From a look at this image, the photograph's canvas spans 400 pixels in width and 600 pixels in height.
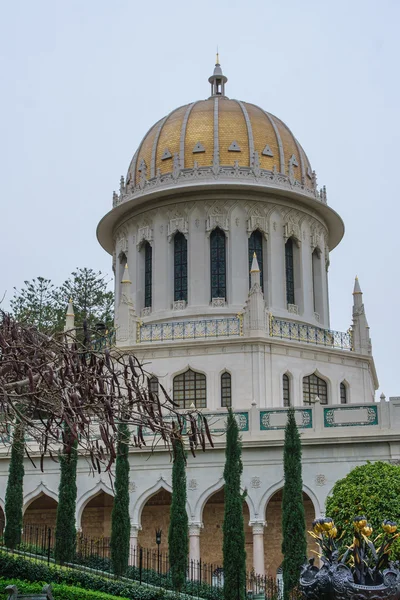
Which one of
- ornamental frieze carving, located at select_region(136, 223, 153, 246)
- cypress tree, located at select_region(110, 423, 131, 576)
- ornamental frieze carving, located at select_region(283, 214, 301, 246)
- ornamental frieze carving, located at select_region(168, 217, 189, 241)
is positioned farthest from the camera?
ornamental frieze carving, located at select_region(136, 223, 153, 246)

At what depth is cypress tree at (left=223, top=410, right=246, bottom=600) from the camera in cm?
2548

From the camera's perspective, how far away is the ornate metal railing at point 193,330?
36.3 metres

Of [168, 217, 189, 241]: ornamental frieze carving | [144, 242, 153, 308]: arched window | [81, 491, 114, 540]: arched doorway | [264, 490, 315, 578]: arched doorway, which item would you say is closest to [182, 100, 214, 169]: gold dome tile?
[168, 217, 189, 241]: ornamental frieze carving

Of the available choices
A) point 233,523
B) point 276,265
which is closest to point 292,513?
point 233,523

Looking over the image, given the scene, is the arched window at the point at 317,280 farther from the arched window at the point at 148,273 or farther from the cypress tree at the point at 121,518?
the cypress tree at the point at 121,518

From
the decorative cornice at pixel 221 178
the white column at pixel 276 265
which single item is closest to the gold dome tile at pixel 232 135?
the decorative cornice at pixel 221 178

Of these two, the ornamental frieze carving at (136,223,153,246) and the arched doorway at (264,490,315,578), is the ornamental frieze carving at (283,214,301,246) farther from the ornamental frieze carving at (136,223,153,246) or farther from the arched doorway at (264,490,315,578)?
the arched doorway at (264,490,315,578)

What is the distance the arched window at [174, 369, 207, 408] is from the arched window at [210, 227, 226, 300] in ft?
14.4

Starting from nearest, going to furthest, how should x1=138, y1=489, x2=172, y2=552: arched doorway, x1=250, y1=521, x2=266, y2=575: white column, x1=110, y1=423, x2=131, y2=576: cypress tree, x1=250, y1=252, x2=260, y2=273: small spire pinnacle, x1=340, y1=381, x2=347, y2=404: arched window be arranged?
1. x1=110, y1=423, x2=131, y2=576: cypress tree
2. x1=250, y1=521, x2=266, y2=575: white column
3. x1=138, y1=489, x2=172, y2=552: arched doorway
4. x1=340, y1=381, x2=347, y2=404: arched window
5. x1=250, y1=252, x2=260, y2=273: small spire pinnacle

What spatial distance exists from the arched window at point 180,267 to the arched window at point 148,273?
1260 mm

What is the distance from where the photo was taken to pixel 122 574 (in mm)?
26469

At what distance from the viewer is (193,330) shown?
1442 inches

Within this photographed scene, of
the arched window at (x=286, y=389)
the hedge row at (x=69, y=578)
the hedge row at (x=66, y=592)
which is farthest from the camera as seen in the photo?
the arched window at (x=286, y=389)

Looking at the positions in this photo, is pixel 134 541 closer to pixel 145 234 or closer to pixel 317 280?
pixel 145 234
